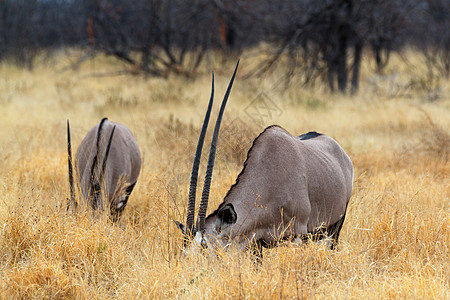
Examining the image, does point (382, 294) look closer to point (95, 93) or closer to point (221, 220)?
point (221, 220)

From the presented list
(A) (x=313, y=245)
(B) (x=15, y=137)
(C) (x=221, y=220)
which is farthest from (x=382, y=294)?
(B) (x=15, y=137)

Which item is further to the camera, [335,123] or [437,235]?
[335,123]

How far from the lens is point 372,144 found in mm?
6844

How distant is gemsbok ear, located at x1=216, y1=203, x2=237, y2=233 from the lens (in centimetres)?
270

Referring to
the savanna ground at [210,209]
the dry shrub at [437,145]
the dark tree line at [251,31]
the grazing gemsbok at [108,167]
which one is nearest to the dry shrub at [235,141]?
the savanna ground at [210,209]

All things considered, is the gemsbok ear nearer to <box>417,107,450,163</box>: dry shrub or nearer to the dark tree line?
<box>417,107,450,163</box>: dry shrub

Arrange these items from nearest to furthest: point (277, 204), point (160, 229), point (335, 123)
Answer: point (277, 204) → point (160, 229) → point (335, 123)

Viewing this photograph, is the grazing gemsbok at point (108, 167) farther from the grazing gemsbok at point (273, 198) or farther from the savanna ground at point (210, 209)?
the grazing gemsbok at point (273, 198)

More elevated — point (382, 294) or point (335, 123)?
point (382, 294)

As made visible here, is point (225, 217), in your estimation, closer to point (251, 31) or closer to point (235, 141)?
point (235, 141)

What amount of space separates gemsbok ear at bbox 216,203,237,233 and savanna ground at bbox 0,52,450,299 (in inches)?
5.8

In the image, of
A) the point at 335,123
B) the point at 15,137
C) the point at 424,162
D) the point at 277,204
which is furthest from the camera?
the point at 335,123

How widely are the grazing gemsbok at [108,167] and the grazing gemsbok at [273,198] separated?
1219 mm

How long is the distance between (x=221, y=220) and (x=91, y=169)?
1.72 metres
